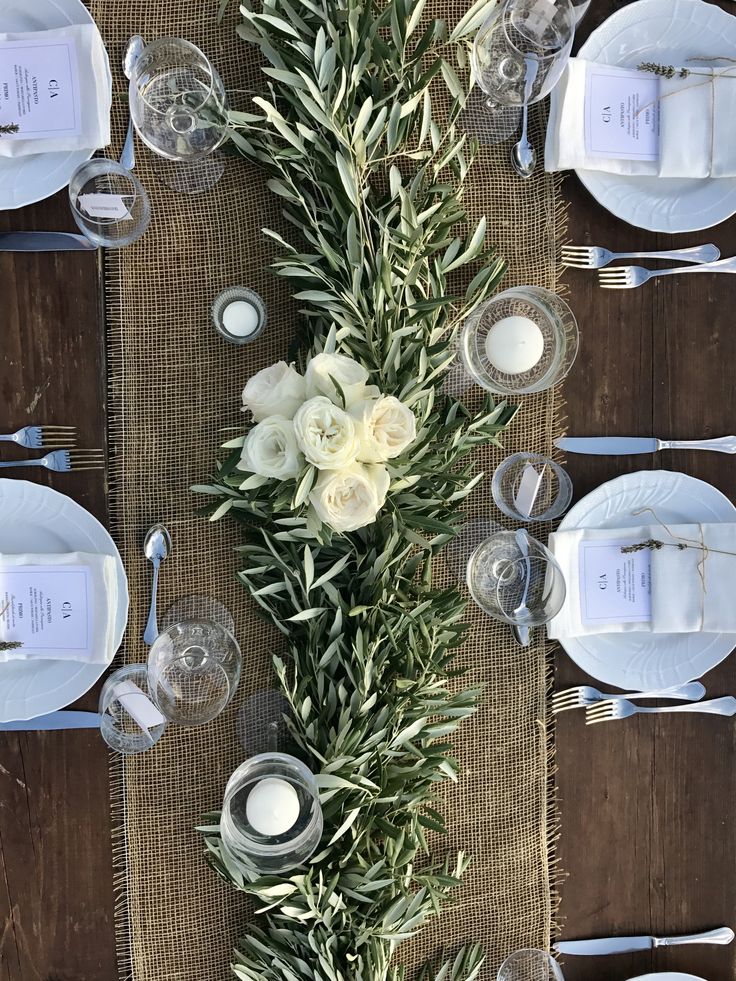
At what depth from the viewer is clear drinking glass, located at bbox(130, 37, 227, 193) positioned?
876mm

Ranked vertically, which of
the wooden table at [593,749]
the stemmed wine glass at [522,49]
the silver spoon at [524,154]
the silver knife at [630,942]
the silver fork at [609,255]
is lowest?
the silver knife at [630,942]

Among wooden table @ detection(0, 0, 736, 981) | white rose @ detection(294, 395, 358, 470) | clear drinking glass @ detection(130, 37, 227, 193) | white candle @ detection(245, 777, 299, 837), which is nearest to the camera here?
white rose @ detection(294, 395, 358, 470)

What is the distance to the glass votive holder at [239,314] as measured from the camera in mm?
953

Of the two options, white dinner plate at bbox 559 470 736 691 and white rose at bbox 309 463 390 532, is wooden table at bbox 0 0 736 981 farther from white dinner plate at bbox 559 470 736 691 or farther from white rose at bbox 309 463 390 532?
white rose at bbox 309 463 390 532

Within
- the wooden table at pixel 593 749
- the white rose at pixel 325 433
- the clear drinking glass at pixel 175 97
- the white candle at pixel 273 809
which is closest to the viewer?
the white rose at pixel 325 433

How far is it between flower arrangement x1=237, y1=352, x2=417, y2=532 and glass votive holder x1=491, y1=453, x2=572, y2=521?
34cm

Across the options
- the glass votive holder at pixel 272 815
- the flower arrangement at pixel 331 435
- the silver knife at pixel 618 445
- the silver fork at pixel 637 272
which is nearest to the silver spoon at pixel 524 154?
the silver fork at pixel 637 272

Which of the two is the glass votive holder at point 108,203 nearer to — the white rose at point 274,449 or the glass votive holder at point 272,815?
the white rose at point 274,449

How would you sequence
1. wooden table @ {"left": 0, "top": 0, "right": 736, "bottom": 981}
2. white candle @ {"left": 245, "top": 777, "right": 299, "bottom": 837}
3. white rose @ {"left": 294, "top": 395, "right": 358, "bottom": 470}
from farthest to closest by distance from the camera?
1. wooden table @ {"left": 0, "top": 0, "right": 736, "bottom": 981}
2. white candle @ {"left": 245, "top": 777, "right": 299, "bottom": 837}
3. white rose @ {"left": 294, "top": 395, "right": 358, "bottom": 470}

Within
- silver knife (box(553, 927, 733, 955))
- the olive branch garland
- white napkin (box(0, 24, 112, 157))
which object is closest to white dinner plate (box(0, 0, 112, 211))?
white napkin (box(0, 24, 112, 157))

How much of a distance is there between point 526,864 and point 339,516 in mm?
A: 663

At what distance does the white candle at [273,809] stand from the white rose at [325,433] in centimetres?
36

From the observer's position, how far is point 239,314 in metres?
0.95

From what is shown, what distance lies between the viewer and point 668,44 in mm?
973
